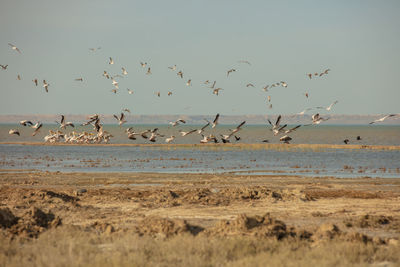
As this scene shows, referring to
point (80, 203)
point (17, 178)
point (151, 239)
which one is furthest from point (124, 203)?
point (17, 178)

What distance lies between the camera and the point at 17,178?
3319 centimetres

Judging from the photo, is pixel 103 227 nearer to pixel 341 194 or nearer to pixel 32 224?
pixel 32 224

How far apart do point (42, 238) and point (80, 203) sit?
8182 mm

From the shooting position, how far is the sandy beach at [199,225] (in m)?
12.8

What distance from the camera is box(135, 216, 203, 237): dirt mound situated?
1557 cm

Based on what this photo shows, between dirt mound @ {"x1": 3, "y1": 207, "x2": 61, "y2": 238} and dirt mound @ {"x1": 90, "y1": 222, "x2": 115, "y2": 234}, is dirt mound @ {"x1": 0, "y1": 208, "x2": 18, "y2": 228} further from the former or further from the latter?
dirt mound @ {"x1": 90, "y1": 222, "x2": 115, "y2": 234}

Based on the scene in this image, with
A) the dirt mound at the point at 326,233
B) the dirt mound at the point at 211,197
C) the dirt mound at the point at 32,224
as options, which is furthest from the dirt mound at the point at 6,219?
the dirt mound at the point at 326,233

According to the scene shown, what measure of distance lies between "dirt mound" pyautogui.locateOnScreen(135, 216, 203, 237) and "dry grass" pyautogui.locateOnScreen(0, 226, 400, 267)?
0.79m

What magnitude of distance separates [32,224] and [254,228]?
239 inches

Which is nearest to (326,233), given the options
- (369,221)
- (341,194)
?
(369,221)

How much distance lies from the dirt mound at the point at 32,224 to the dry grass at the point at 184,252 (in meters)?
0.76

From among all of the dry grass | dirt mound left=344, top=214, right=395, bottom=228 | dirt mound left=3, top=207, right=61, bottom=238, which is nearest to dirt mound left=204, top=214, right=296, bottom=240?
the dry grass

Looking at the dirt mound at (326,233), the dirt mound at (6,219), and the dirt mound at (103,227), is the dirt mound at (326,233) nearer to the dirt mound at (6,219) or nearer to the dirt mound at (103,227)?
the dirt mound at (103,227)

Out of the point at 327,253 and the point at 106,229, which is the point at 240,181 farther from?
the point at 327,253
